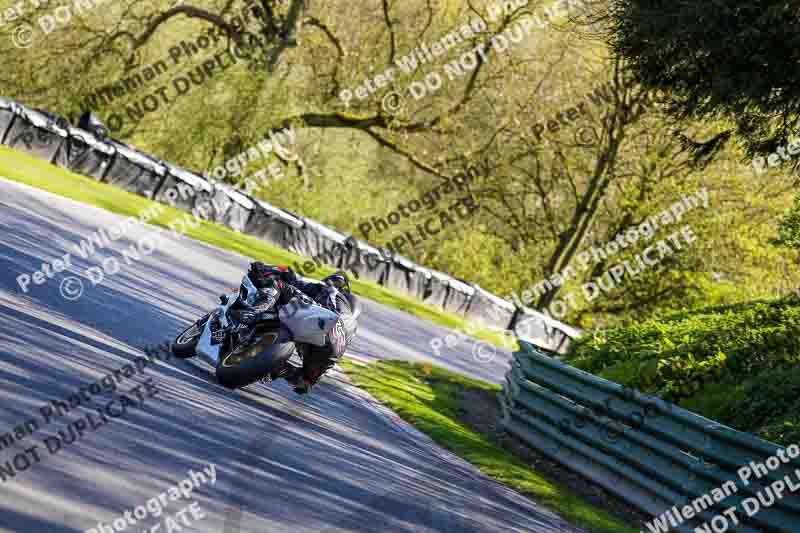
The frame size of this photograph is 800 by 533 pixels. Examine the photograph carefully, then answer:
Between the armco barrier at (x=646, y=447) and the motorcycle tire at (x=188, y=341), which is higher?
the armco barrier at (x=646, y=447)

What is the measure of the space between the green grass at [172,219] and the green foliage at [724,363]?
36.6ft

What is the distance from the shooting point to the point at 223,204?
28312 mm

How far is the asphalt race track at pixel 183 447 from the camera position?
542 centimetres

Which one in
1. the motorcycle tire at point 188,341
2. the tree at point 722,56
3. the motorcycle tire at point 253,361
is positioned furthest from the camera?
the tree at point 722,56

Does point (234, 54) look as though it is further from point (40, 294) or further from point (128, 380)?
point (128, 380)

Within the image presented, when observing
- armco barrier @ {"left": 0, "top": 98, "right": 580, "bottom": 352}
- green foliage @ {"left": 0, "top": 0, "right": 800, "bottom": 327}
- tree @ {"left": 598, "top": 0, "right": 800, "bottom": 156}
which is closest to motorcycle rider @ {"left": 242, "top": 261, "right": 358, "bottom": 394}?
tree @ {"left": 598, "top": 0, "right": 800, "bottom": 156}

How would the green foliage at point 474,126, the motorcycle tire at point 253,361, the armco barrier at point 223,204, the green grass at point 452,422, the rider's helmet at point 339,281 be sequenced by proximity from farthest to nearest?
the green foliage at point 474,126
the armco barrier at point 223,204
the rider's helmet at point 339,281
the green grass at point 452,422
the motorcycle tire at point 253,361

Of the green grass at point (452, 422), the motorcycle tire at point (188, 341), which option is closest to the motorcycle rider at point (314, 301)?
the motorcycle tire at point (188, 341)

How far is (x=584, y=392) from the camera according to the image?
12.0 metres

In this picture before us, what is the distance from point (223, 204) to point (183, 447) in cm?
2206

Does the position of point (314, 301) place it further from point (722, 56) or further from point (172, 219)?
point (172, 219)

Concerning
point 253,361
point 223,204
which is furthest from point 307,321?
point 223,204

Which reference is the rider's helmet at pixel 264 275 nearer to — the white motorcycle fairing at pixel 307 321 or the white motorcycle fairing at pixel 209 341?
the white motorcycle fairing at pixel 307 321

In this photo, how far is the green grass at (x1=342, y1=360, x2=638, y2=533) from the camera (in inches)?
392
